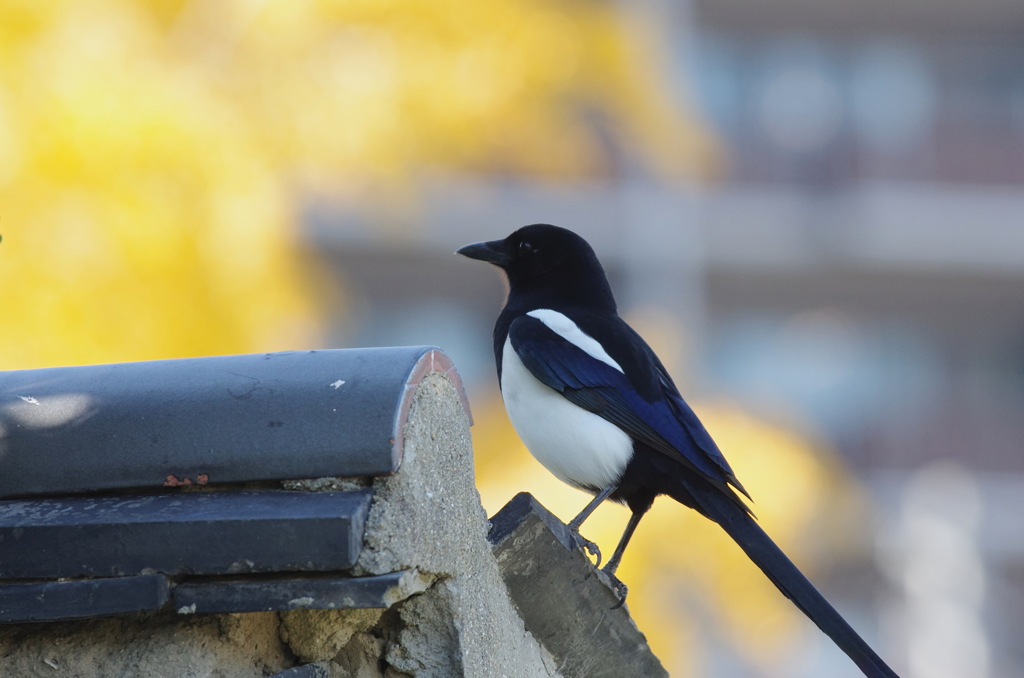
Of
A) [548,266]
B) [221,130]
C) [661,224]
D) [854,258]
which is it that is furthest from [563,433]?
[854,258]

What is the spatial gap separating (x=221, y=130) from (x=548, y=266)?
2.59 metres

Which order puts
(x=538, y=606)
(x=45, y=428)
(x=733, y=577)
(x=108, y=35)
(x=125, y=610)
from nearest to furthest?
(x=125, y=610) → (x=45, y=428) → (x=538, y=606) → (x=108, y=35) → (x=733, y=577)

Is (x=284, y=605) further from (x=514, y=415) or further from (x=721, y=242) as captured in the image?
(x=721, y=242)

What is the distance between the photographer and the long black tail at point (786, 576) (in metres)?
1.96

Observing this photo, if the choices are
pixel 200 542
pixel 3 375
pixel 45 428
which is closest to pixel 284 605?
pixel 200 542

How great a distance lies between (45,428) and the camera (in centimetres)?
142

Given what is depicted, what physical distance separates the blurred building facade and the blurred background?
31 millimetres

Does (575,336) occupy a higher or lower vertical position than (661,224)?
higher

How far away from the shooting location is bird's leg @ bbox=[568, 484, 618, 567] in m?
2.13

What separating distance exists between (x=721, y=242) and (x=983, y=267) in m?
2.43

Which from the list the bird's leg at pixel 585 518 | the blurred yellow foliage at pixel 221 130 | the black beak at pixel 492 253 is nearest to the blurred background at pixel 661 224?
the blurred yellow foliage at pixel 221 130

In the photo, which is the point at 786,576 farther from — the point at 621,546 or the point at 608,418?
the point at 608,418

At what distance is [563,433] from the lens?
2.73 m

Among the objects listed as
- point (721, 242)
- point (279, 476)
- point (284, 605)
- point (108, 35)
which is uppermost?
point (108, 35)
